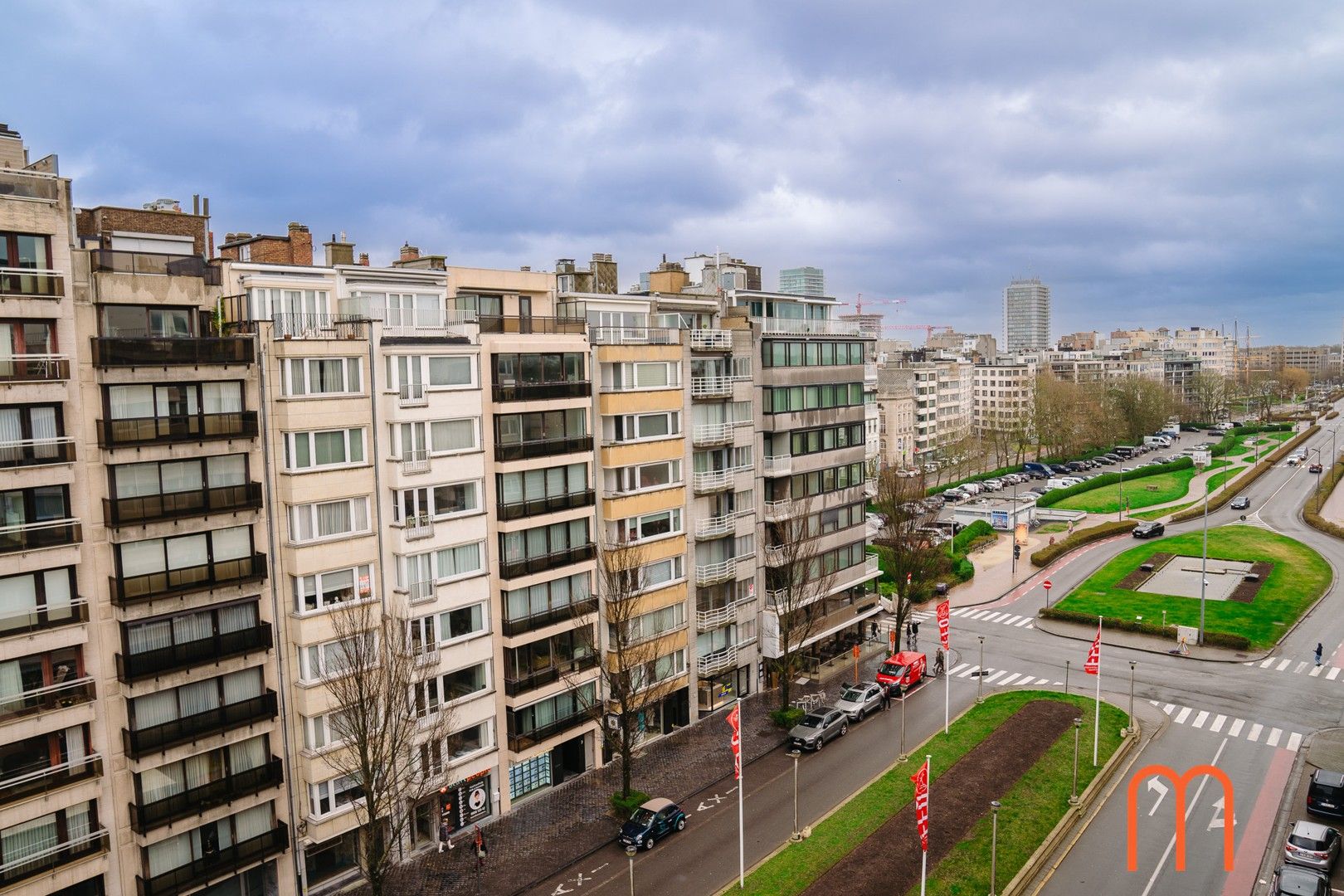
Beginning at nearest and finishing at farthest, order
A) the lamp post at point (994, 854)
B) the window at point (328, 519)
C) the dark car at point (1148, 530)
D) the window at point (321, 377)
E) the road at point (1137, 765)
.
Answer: the lamp post at point (994, 854)
the window at point (321, 377)
the window at point (328, 519)
the road at point (1137, 765)
the dark car at point (1148, 530)

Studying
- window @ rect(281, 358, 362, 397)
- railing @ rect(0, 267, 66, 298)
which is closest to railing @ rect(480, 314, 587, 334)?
window @ rect(281, 358, 362, 397)

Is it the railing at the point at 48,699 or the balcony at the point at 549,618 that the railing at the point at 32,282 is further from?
the balcony at the point at 549,618

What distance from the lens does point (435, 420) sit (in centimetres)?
4156

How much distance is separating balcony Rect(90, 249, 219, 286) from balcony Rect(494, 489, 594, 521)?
16.4m

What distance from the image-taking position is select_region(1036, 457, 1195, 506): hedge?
134 m

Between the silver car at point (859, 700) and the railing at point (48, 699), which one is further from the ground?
the railing at point (48, 699)

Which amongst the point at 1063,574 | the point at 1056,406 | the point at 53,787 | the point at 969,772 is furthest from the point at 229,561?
the point at 1056,406

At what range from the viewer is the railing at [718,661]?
55969 mm

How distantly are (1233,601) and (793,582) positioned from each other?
46.7 m

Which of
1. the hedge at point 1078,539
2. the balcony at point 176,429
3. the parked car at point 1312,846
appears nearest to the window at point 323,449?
the balcony at point 176,429

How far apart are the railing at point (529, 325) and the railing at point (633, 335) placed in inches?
65.8

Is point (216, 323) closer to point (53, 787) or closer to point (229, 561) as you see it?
point (229, 561)

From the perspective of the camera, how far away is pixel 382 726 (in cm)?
3691

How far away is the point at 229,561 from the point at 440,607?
9.55 metres
